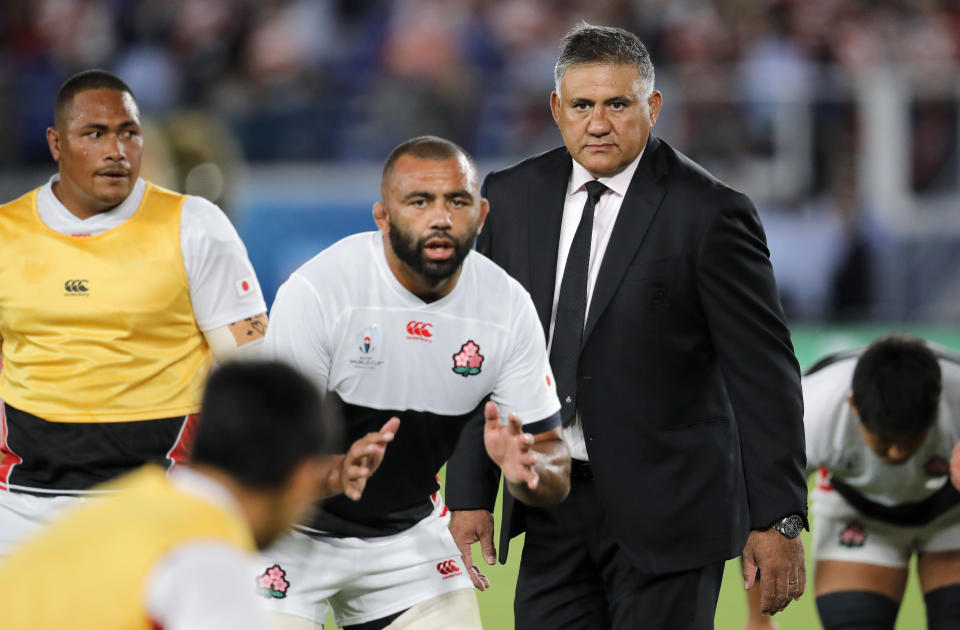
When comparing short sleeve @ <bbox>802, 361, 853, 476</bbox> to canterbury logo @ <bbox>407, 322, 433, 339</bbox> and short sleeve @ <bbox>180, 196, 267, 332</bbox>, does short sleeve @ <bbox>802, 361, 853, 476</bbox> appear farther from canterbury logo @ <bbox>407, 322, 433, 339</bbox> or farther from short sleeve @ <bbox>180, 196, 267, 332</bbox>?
short sleeve @ <bbox>180, 196, 267, 332</bbox>

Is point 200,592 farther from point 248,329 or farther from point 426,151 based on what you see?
point 248,329

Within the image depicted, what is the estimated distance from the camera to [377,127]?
12.4 metres

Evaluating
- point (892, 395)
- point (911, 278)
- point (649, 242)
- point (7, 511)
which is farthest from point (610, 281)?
point (911, 278)

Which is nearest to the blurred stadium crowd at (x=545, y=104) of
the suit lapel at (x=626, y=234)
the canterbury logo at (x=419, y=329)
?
the suit lapel at (x=626, y=234)

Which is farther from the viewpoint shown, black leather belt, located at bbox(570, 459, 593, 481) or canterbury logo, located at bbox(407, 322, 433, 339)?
black leather belt, located at bbox(570, 459, 593, 481)

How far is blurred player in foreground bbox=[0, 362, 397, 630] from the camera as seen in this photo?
2426 millimetres

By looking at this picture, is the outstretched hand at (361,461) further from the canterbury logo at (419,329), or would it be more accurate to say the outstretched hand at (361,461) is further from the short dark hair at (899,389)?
the short dark hair at (899,389)

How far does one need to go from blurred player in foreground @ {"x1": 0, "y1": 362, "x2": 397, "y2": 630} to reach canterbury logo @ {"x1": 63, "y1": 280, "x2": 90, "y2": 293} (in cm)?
212

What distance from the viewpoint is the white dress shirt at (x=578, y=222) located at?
461 cm

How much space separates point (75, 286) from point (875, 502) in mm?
3281

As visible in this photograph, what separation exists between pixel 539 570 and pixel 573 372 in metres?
0.67

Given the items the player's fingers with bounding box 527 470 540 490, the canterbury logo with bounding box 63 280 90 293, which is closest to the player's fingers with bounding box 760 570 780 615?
the player's fingers with bounding box 527 470 540 490

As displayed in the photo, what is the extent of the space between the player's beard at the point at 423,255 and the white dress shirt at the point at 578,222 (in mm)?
510

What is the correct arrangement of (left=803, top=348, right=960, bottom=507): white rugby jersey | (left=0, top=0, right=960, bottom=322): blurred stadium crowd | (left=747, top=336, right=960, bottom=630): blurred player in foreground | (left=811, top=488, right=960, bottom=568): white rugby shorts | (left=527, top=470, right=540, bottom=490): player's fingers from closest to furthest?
(left=527, top=470, right=540, bottom=490): player's fingers
(left=747, top=336, right=960, bottom=630): blurred player in foreground
(left=803, top=348, right=960, bottom=507): white rugby jersey
(left=811, top=488, right=960, bottom=568): white rugby shorts
(left=0, top=0, right=960, bottom=322): blurred stadium crowd
